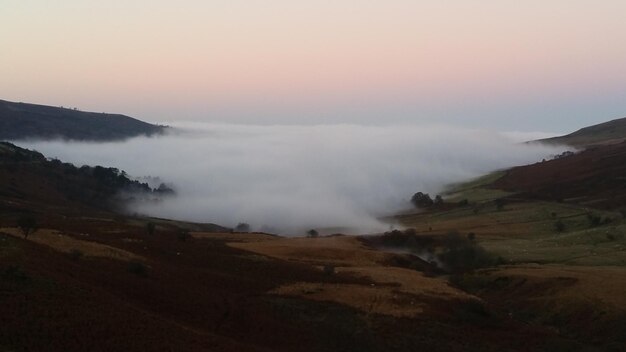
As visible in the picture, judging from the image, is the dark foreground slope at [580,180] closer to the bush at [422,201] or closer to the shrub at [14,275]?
the bush at [422,201]

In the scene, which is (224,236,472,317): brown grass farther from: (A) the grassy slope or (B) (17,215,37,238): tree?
(B) (17,215,37,238): tree

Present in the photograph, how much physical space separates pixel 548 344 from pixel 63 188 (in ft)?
446

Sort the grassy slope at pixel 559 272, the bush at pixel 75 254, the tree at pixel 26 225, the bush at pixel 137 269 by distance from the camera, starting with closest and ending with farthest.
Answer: the bush at pixel 137 269 → the bush at pixel 75 254 → the tree at pixel 26 225 → the grassy slope at pixel 559 272

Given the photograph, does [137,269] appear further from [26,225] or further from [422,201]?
[422,201]

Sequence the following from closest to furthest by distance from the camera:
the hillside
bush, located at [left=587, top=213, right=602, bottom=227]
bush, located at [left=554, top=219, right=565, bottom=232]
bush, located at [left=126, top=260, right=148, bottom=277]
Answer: the hillside
bush, located at [left=126, top=260, right=148, bottom=277]
bush, located at [left=587, top=213, right=602, bottom=227]
bush, located at [left=554, top=219, right=565, bottom=232]

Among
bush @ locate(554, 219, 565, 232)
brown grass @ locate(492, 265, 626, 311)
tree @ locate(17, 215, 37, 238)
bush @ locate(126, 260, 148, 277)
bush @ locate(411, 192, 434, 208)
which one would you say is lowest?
brown grass @ locate(492, 265, 626, 311)

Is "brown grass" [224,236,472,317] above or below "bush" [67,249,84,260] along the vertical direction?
below

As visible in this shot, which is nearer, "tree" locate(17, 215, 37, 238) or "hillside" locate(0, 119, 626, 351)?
"hillside" locate(0, 119, 626, 351)

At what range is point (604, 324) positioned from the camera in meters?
46.4

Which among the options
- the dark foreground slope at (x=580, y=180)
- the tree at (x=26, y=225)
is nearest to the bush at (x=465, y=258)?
the tree at (x=26, y=225)

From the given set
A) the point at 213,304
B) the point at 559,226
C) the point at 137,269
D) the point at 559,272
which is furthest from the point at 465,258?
the point at 137,269

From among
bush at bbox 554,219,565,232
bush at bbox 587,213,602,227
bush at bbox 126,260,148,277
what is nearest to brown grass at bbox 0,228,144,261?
bush at bbox 126,260,148,277

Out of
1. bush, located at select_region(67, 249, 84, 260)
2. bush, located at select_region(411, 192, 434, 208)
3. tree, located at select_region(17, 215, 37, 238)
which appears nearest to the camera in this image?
bush, located at select_region(67, 249, 84, 260)

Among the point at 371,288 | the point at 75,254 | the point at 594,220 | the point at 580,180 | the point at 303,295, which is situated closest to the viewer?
the point at 75,254
